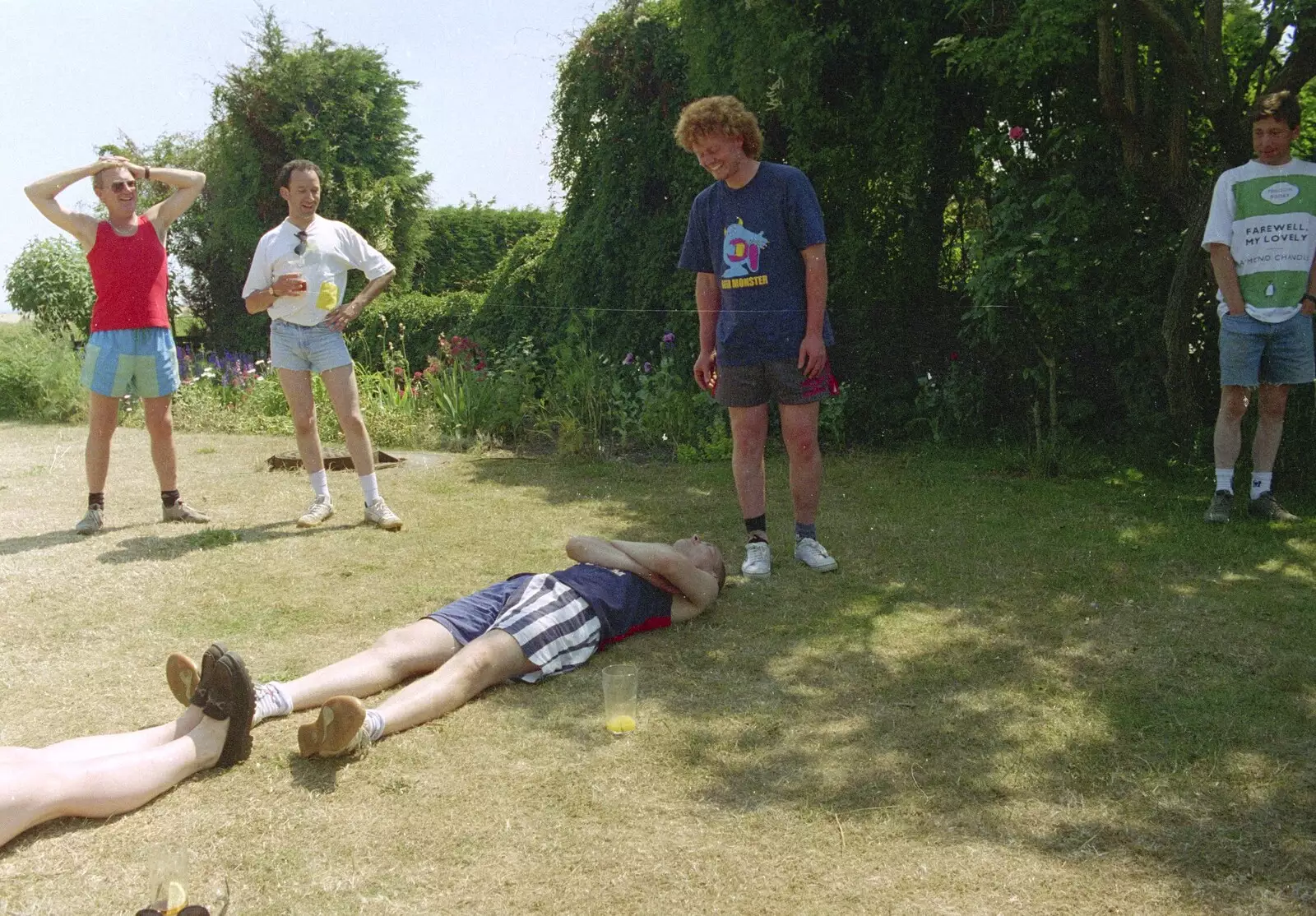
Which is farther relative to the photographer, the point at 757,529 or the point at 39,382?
the point at 39,382

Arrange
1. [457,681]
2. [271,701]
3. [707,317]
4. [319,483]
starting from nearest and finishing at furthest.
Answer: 1. [271,701]
2. [457,681]
3. [707,317]
4. [319,483]

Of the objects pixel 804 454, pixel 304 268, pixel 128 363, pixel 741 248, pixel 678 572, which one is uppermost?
pixel 741 248

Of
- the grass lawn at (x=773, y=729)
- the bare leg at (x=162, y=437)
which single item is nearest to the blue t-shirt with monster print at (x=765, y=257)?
the grass lawn at (x=773, y=729)

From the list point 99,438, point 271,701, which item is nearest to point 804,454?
point 271,701

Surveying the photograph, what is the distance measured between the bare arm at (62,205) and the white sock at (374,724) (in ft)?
11.9

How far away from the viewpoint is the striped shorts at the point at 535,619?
3467 millimetres

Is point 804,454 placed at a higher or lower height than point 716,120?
lower

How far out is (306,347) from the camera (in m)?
5.75

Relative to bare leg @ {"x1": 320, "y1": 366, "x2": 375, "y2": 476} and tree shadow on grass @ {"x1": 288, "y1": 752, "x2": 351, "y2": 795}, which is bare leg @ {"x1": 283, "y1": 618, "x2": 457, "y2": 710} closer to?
tree shadow on grass @ {"x1": 288, "y1": 752, "x2": 351, "y2": 795}

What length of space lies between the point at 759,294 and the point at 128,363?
3.21m

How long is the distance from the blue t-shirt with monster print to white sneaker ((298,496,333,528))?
2426 mm

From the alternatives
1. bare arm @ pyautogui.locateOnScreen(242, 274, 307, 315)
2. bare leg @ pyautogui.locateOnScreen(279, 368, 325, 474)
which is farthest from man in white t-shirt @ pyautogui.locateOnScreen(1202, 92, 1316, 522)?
bare leg @ pyautogui.locateOnScreen(279, 368, 325, 474)

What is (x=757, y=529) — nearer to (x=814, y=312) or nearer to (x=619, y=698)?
(x=814, y=312)

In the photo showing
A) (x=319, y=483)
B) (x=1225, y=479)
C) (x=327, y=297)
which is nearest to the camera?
(x=1225, y=479)
